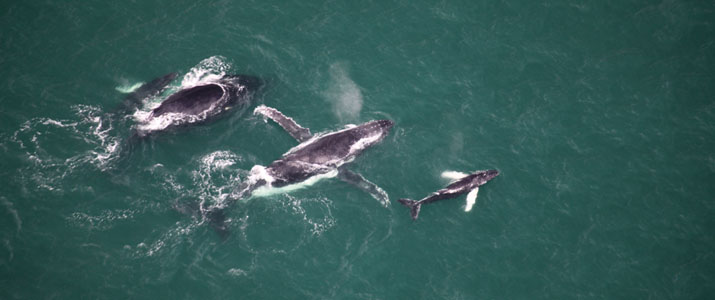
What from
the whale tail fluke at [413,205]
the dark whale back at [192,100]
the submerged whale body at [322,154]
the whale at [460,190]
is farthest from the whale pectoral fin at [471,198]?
the dark whale back at [192,100]

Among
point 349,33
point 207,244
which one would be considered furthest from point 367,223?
point 349,33

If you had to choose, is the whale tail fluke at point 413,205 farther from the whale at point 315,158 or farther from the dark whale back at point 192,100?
the dark whale back at point 192,100

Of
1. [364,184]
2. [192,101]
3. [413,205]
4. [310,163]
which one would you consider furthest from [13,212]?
[413,205]

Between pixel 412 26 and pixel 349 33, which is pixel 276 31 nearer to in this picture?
pixel 349 33

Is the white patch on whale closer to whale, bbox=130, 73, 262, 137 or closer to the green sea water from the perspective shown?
the green sea water

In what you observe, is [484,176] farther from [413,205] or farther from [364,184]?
[364,184]
